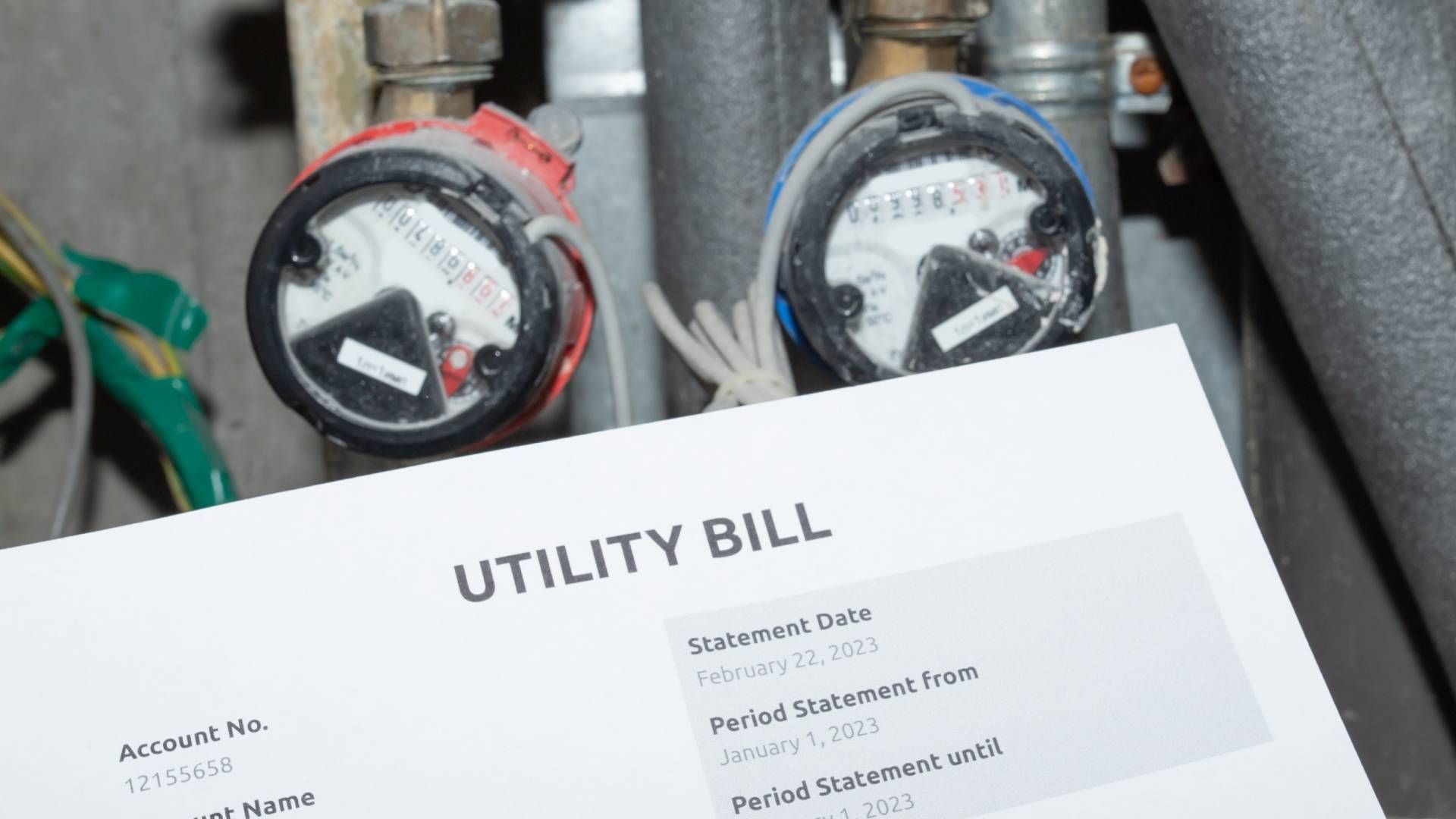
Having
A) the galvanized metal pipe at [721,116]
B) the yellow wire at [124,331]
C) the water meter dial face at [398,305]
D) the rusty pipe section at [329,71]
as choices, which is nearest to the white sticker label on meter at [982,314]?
the galvanized metal pipe at [721,116]

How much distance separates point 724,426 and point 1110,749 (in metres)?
0.19

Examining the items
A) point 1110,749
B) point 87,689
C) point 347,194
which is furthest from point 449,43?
point 1110,749

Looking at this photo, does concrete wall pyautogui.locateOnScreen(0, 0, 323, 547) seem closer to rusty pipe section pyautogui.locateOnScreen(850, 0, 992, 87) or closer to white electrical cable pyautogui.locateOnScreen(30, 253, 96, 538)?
white electrical cable pyautogui.locateOnScreen(30, 253, 96, 538)

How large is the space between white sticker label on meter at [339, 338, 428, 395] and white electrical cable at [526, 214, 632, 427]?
0.10 meters

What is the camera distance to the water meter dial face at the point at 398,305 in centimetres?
60

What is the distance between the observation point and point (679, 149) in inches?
26.8

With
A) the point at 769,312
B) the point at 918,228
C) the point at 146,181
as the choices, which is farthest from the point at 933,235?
the point at 146,181

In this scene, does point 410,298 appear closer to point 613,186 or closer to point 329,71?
point 329,71

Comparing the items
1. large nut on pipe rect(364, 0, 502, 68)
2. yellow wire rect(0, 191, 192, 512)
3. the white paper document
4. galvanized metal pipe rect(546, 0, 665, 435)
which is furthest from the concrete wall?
the white paper document

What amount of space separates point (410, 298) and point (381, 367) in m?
0.04

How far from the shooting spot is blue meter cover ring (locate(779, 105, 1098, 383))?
1.98 feet

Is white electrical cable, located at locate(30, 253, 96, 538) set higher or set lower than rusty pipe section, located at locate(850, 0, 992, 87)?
lower

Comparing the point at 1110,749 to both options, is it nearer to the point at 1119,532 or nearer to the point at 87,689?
the point at 1119,532

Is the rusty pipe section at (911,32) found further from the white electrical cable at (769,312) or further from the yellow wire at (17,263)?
the yellow wire at (17,263)
